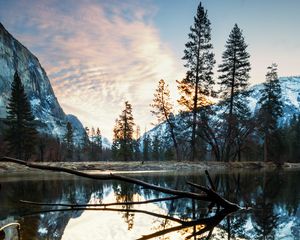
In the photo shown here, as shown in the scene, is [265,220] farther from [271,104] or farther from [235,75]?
[271,104]

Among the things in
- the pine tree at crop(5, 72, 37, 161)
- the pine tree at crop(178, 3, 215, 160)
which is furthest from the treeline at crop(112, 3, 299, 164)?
the pine tree at crop(5, 72, 37, 161)

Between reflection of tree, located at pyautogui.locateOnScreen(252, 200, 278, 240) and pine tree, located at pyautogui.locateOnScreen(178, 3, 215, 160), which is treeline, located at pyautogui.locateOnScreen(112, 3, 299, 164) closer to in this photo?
pine tree, located at pyautogui.locateOnScreen(178, 3, 215, 160)

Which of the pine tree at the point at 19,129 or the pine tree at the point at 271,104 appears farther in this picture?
the pine tree at the point at 19,129

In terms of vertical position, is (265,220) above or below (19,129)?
below

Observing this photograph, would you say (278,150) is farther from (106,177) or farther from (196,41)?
(106,177)

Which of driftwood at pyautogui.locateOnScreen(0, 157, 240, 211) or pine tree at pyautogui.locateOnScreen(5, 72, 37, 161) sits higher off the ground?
pine tree at pyautogui.locateOnScreen(5, 72, 37, 161)

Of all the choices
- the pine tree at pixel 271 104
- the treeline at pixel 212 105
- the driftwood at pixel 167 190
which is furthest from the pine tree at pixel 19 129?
the driftwood at pixel 167 190

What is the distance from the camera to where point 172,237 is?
4.23 metres

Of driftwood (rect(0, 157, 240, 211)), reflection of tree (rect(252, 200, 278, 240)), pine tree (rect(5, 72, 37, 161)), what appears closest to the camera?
driftwood (rect(0, 157, 240, 211))

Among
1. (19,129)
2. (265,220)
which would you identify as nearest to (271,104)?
(19,129)

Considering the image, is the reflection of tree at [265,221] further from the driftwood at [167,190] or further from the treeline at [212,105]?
the treeline at [212,105]

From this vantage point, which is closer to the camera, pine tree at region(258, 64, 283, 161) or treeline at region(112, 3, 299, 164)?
treeline at region(112, 3, 299, 164)

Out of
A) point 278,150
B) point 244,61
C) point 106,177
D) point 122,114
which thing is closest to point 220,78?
point 244,61

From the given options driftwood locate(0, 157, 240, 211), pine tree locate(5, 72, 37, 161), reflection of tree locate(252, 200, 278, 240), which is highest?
pine tree locate(5, 72, 37, 161)
